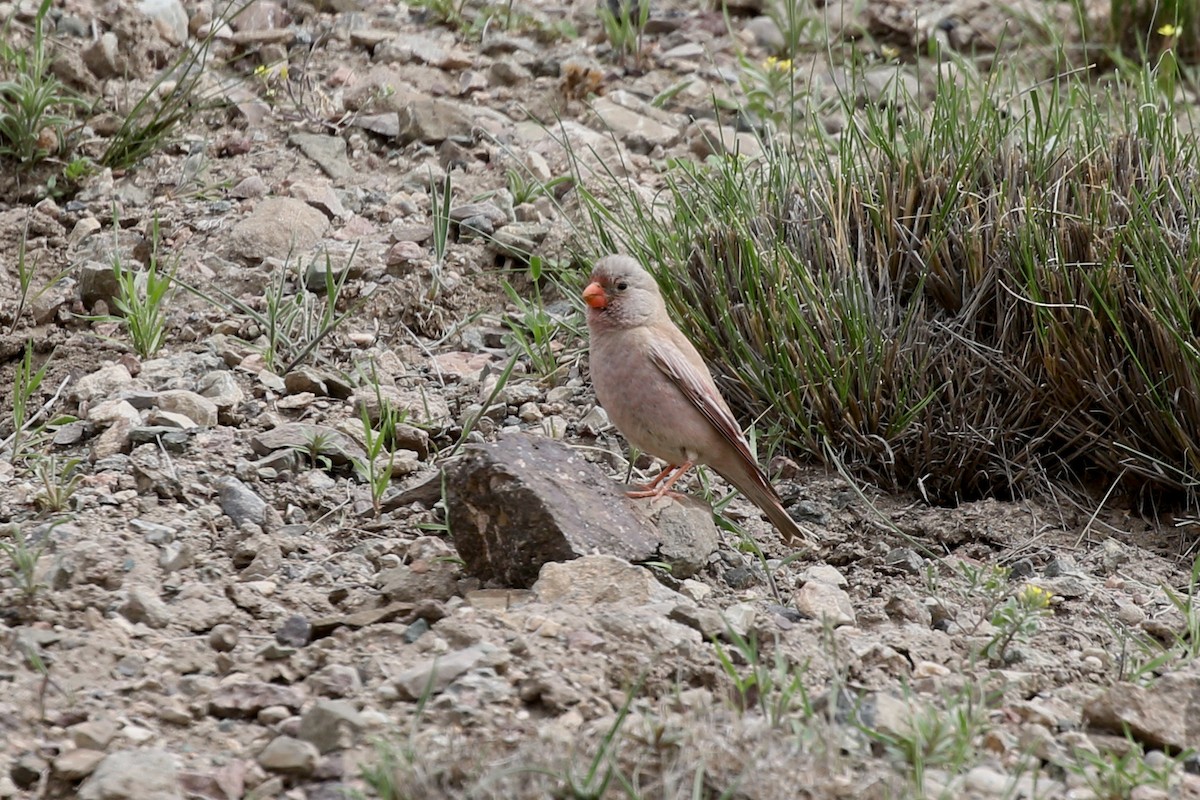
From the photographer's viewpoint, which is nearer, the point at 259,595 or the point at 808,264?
the point at 259,595

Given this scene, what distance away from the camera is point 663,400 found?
4.11 meters

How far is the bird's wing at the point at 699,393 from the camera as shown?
13.5 feet

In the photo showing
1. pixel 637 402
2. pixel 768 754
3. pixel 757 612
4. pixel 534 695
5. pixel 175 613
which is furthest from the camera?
pixel 637 402

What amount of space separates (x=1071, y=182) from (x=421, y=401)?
2119 mm

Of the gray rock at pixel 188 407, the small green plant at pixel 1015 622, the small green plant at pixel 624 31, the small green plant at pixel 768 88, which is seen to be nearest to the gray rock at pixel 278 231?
the gray rock at pixel 188 407

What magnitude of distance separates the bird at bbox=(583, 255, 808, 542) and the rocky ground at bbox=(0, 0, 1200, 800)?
0.19 metres

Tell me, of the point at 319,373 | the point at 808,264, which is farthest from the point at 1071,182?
the point at 319,373

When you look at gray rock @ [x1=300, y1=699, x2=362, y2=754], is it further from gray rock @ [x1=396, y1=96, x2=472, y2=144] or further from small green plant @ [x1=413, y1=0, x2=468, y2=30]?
small green plant @ [x1=413, y1=0, x2=468, y2=30]

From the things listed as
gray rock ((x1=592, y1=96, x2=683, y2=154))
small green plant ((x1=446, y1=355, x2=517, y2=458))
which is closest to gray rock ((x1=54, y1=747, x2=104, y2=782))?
small green plant ((x1=446, y1=355, x2=517, y2=458))

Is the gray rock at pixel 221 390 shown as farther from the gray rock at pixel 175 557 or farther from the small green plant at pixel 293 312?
the gray rock at pixel 175 557

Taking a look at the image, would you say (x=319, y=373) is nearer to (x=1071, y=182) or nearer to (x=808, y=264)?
(x=808, y=264)

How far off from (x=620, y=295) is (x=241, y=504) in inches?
48.5

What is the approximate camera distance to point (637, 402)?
163 inches

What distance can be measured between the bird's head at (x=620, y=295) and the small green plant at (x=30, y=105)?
2.39m
